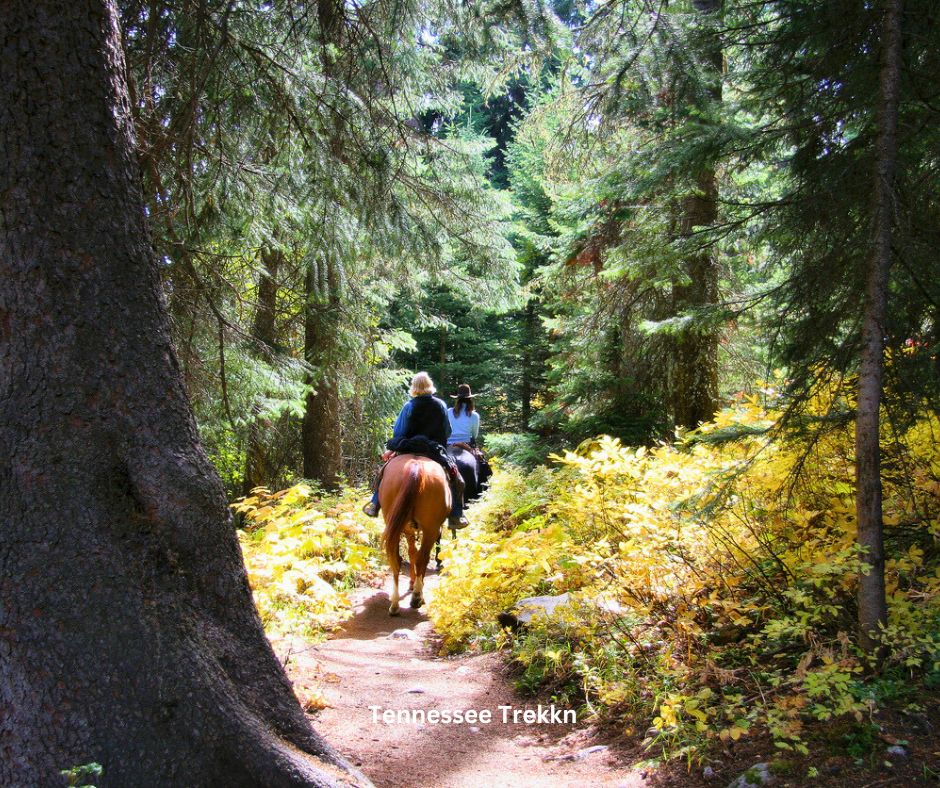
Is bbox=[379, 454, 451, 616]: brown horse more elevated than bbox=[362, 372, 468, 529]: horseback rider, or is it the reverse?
bbox=[362, 372, 468, 529]: horseback rider

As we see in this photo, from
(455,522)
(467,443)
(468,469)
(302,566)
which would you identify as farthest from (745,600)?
(467,443)

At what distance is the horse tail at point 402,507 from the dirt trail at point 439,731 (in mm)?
1616

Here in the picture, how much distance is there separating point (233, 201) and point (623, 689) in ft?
16.5

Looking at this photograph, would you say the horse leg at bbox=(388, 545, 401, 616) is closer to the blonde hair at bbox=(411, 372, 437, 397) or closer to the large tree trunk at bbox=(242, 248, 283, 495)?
the blonde hair at bbox=(411, 372, 437, 397)

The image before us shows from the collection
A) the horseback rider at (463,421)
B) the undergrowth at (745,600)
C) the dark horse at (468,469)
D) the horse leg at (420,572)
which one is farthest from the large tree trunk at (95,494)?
→ the horseback rider at (463,421)

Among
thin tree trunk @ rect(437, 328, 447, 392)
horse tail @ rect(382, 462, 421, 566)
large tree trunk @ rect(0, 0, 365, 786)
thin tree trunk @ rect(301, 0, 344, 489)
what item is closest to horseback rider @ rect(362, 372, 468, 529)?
horse tail @ rect(382, 462, 421, 566)

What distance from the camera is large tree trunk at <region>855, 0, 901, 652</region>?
10.7 feet

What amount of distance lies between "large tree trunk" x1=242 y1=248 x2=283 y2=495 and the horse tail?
3025mm

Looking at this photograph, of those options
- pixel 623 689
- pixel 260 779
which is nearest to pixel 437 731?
pixel 623 689

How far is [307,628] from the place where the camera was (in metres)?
5.95

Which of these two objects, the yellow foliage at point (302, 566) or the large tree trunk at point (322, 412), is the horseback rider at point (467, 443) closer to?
the yellow foliage at point (302, 566)

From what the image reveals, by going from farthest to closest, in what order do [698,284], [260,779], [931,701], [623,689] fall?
[698,284] < [623,689] < [931,701] < [260,779]

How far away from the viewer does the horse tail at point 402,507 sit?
7.30 m

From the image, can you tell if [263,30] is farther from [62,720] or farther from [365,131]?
[62,720]
